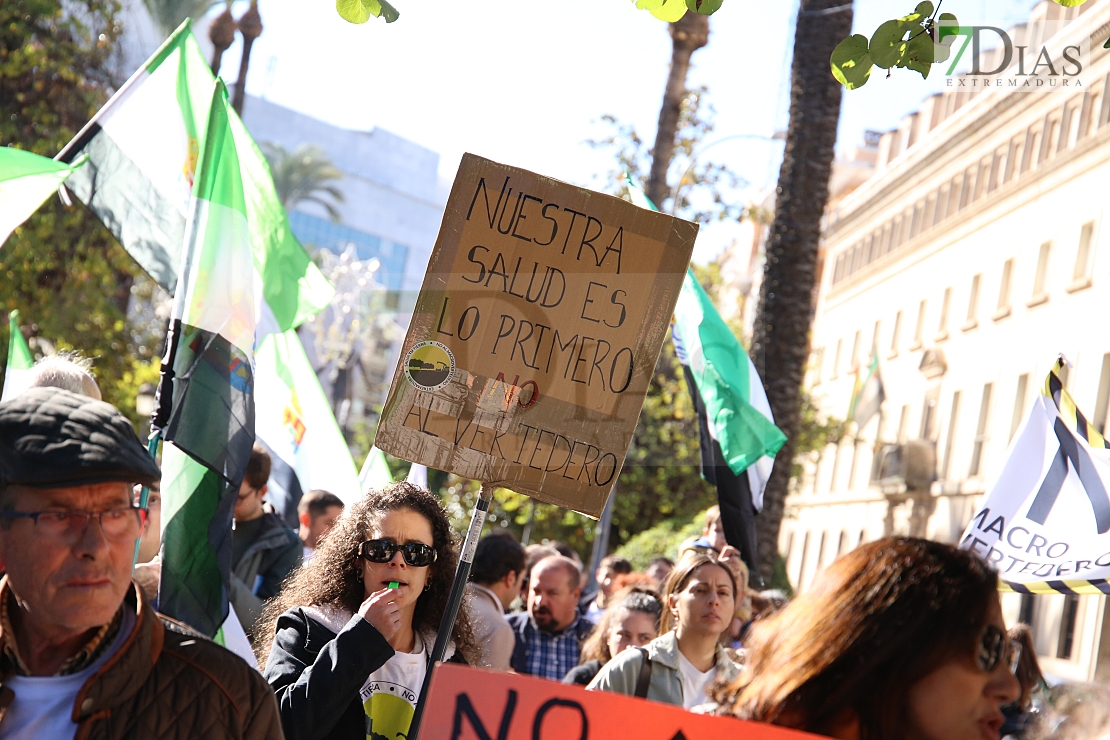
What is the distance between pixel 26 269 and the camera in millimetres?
15109

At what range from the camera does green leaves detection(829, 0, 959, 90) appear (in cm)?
461

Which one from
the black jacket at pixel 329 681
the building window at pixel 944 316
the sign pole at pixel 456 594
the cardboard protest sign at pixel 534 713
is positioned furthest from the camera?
the building window at pixel 944 316

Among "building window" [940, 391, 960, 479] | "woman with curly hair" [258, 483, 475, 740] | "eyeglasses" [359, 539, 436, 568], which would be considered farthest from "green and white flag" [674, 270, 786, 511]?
"building window" [940, 391, 960, 479]

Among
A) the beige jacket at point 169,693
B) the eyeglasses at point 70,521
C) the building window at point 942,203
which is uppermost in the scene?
the building window at point 942,203

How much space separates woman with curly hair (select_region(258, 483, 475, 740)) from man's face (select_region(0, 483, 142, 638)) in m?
1.10

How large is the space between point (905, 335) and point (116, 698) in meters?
38.0

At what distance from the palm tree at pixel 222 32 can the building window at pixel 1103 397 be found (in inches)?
717

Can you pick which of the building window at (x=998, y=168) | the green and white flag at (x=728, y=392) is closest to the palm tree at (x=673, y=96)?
the green and white flag at (x=728, y=392)

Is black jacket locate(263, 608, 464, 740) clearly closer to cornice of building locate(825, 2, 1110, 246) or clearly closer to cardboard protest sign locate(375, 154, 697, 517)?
cardboard protest sign locate(375, 154, 697, 517)

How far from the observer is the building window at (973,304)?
3264cm

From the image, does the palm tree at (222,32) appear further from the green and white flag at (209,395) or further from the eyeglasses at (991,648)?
the eyeglasses at (991,648)

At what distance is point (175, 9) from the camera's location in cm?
2861

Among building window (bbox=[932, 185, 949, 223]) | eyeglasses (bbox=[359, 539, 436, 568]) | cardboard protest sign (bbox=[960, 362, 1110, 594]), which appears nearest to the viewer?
eyeglasses (bbox=[359, 539, 436, 568])

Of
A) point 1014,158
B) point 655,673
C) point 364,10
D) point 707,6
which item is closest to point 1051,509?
point 655,673
